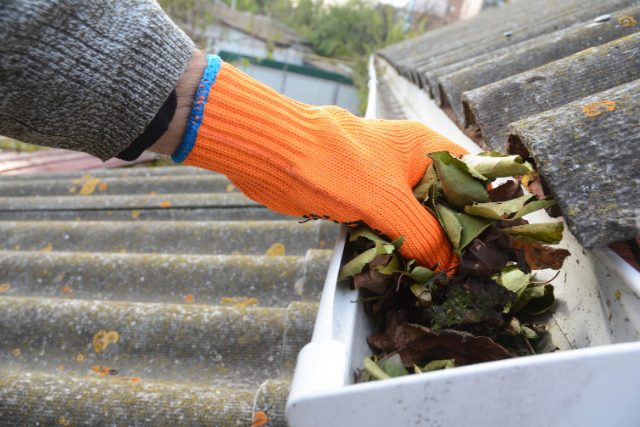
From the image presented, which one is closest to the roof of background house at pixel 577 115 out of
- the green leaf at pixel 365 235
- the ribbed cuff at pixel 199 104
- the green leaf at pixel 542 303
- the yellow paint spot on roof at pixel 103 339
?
the green leaf at pixel 542 303

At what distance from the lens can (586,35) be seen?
1300 millimetres

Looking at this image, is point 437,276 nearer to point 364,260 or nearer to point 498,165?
point 364,260

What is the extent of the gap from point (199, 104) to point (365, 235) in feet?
1.39

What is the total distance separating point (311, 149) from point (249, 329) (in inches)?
24.8

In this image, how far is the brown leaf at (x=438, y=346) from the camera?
61 centimetres

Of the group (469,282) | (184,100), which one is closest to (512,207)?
(469,282)

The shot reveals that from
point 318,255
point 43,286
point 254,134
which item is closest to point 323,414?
point 254,134

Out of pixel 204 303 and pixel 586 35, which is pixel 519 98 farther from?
pixel 204 303

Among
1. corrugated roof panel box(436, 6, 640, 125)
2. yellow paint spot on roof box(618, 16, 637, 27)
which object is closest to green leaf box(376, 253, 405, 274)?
corrugated roof panel box(436, 6, 640, 125)

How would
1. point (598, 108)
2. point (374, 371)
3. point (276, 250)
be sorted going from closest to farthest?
1. point (374, 371)
2. point (598, 108)
3. point (276, 250)

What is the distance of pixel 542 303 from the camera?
72 centimetres

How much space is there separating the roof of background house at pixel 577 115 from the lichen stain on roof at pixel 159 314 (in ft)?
2.40

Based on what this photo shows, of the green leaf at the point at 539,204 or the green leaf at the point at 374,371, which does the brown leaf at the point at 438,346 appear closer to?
the green leaf at the point at 374,371

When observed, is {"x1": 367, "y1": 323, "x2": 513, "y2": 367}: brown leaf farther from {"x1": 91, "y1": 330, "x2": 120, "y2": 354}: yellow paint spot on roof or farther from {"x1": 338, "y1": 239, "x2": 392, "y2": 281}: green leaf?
{"x1": 91, "y1": 330, "x2": 120, "y2": 354}: yellow paint spot on roof
